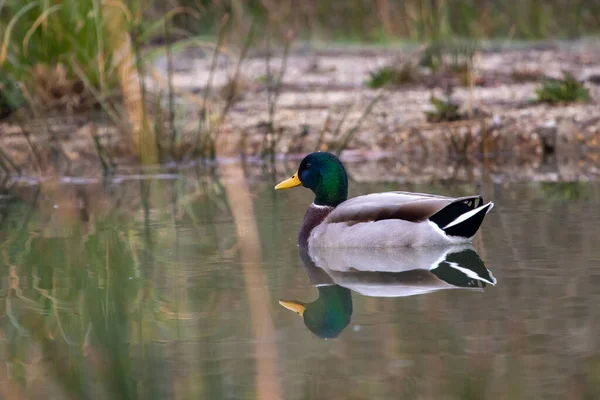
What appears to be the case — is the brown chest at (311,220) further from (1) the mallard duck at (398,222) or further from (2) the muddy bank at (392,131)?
(2) the muddy bank at (392,131)

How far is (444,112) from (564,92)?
1295 mm

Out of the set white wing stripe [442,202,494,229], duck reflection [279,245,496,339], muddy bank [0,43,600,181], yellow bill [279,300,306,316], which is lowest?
muddy bank [0,43,600,181]

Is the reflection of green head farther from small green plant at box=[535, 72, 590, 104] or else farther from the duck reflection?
small green plant at box=[535, 72, 590, 104]

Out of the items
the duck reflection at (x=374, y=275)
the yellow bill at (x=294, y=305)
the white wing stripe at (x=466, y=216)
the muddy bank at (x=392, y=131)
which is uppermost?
the white wing stripe at (x=466, y=216)

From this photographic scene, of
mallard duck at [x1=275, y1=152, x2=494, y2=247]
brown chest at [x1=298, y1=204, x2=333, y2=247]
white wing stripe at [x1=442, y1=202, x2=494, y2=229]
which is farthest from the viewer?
brown chest at [x1=298, y1=204, x2=333, y2=247]

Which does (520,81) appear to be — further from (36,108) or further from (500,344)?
(500,344)

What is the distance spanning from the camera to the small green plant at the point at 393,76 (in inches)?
511

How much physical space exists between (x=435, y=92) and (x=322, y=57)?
330 centimetres

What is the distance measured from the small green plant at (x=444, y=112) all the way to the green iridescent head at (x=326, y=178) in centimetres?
435

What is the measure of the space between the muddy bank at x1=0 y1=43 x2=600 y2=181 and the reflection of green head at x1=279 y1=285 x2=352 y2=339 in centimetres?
455

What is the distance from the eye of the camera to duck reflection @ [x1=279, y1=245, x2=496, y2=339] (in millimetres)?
5234

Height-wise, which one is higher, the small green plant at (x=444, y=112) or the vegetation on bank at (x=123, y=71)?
the vegetation on bank at (x=123, y=71)

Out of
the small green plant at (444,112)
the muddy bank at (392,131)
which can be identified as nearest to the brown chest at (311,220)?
the muddy bank at (392,131)

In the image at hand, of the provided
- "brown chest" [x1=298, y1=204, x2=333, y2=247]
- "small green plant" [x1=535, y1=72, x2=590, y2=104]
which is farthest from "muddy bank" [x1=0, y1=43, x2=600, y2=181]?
"brown chest" [x1=298, y1=204, x2=333, y2=247]
